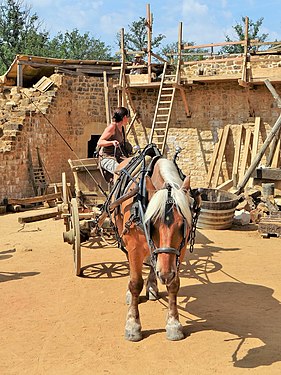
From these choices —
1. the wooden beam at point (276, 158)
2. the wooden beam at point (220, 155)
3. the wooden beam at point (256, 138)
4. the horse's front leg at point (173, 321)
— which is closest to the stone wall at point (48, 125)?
the wooden beam at point (220, 155)

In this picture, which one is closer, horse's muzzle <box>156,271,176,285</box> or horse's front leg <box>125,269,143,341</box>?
horse's muzzle <box>156,271,176,285</box>

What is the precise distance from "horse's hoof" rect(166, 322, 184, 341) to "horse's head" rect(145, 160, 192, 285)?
2.77 feet

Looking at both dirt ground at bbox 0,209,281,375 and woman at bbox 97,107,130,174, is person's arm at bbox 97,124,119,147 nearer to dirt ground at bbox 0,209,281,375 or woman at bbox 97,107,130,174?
woman at bbox 97,107,130,174

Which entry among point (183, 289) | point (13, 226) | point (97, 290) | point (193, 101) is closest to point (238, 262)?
point (183, 289)

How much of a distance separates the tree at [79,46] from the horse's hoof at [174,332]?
33598 millimetres

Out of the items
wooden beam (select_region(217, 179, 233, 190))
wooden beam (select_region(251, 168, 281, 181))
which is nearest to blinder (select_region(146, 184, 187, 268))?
wooden beam (select_region(251, 168, 281, 181))

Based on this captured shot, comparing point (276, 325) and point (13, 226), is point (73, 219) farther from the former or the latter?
point (13, 226)

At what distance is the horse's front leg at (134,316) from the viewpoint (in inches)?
182

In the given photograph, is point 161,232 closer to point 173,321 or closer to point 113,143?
point 173,321

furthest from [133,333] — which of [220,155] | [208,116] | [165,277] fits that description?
[208,116]

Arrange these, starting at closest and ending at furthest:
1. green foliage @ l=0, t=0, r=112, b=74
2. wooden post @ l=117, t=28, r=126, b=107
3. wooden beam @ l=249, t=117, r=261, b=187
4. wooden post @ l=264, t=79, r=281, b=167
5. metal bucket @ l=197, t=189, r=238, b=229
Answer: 1. metal bucket @ l=197, t=189, r=238, b=229
2. wooden post @ l=264, t=79, r=281, b=167
3. wooden beam @ l=249, t=117, r=261, b=187
4. wooden post @ l=117, t=28, r=126, b=107
5. green foliage @ l=0, t=0, r=112, b=74

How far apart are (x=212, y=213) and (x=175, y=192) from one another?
682cm

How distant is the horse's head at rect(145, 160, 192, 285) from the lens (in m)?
4.01

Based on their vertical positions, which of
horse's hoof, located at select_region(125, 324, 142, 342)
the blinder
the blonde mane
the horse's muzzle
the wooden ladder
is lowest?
horse's hoof, located at select_region(125, 324, 142, 342)
